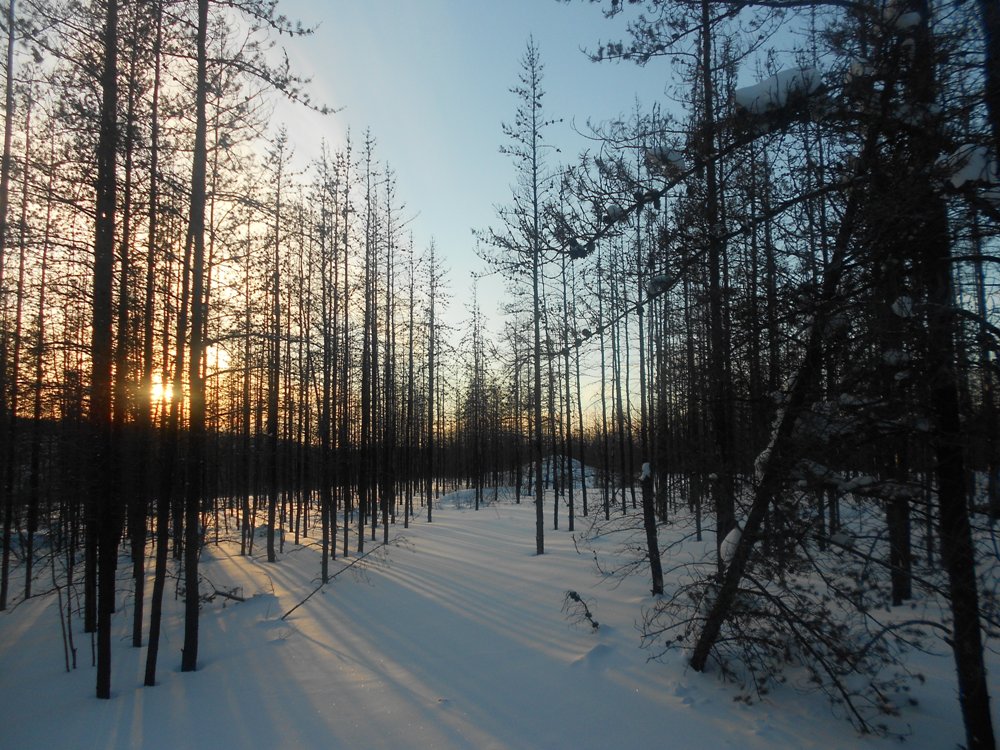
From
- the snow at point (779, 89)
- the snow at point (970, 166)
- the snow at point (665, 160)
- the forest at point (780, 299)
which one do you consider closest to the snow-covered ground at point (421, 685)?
the forest at point (780, 299)

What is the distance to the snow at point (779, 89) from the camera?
4617 mm

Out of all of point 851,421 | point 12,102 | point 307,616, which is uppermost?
point 12,102

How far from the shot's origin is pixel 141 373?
10.3m

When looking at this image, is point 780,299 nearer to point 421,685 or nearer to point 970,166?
point 970,166

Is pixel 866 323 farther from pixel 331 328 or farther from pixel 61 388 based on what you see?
pixel 331 328

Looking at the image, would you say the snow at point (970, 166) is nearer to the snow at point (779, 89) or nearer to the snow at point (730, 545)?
the snow at point (779, 89)

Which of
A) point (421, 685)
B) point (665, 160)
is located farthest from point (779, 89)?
point (421, 685)

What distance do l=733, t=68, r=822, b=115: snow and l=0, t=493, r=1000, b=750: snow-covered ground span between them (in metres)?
5.39

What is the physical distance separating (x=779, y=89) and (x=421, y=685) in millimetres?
7371

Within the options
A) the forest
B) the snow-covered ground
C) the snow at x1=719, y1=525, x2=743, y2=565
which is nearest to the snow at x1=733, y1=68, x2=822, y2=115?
the forest

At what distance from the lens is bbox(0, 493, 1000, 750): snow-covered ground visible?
5645mm

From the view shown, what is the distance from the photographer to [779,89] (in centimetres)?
468

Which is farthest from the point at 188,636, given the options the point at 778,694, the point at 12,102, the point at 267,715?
the point at 12,102

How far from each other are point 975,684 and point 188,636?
9.09 metres
